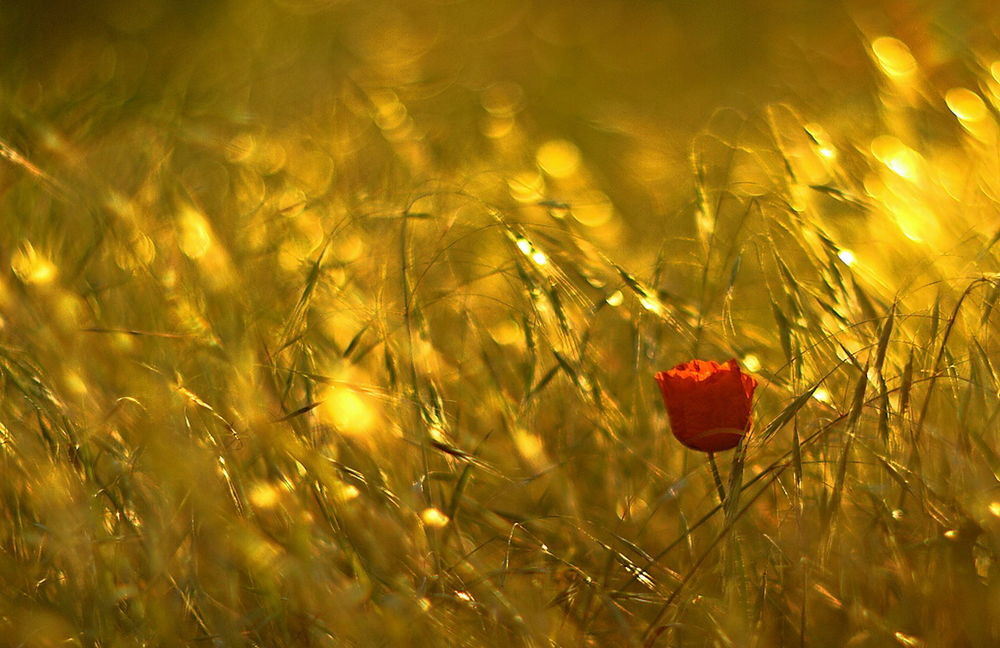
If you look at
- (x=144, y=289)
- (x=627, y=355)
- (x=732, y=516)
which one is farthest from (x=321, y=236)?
(x=732, y=516)

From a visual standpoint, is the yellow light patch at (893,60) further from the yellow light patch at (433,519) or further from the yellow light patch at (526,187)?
the yellow light patch at (433,519)

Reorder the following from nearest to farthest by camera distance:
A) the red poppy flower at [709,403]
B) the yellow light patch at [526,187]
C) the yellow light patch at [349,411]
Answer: the red poppy flower at [709,403], the yellow light patch at [349,411], the yellow light patch at [526,187]

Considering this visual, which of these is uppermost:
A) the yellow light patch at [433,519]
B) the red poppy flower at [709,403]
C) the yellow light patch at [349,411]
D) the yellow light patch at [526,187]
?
the red poppy flower at [709,403]

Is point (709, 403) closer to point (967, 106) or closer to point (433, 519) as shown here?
point (433, 519)

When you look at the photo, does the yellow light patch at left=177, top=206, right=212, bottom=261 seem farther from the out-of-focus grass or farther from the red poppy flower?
the red poppy flower

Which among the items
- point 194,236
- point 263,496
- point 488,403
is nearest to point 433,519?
point 263,496

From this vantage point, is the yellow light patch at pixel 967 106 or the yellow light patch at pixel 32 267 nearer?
the yellow light patch at pixel 32 267

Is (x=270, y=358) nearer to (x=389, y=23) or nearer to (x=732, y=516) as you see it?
(x=732, y=516)

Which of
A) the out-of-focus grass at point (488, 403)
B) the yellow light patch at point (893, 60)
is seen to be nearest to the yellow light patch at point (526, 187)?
the out-of-focus grass at point (488, 403)

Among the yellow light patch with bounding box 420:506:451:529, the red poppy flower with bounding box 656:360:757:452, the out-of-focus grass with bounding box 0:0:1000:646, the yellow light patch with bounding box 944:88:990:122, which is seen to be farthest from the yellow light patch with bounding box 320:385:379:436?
the yellow light patch with bounding box 944:88:990:122
